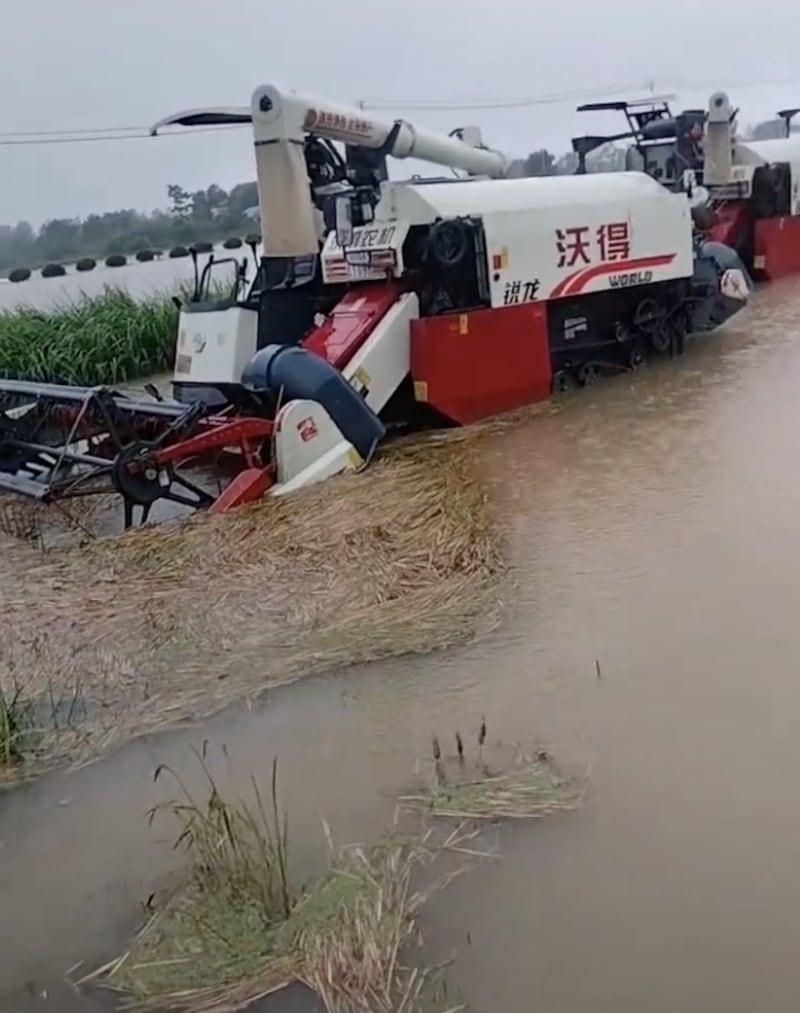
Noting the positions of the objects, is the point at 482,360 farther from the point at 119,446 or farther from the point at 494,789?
the point at 494,789

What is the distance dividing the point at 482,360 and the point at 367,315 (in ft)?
2.84

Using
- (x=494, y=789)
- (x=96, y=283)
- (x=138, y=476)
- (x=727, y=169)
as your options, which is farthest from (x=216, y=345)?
(x=727, y=169)

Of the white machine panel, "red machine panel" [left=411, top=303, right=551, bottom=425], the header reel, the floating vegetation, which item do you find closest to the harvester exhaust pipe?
"red machine panel" [left=411, top=303, right=551, bottom=425]

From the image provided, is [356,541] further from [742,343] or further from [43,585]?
[742,343]

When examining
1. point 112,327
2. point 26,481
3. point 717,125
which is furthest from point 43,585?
point 717,125

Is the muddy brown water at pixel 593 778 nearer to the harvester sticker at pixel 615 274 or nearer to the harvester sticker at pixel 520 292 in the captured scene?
the harvester sticker at pixel 520 292

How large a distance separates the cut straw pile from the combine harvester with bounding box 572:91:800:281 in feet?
29.0

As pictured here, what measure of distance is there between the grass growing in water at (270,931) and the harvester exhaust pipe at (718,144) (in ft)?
39.9

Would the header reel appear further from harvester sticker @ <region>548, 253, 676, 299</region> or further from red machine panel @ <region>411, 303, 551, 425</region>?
harvester sticker @ <region>548, 253, 676, 299</region>

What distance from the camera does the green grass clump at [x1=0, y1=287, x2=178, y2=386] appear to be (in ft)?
36.7

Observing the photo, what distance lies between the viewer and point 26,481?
626cm

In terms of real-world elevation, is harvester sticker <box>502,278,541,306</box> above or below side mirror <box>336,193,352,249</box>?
below

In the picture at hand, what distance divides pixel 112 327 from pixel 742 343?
19.3ft

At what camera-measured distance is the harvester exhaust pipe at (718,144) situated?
14.0m
